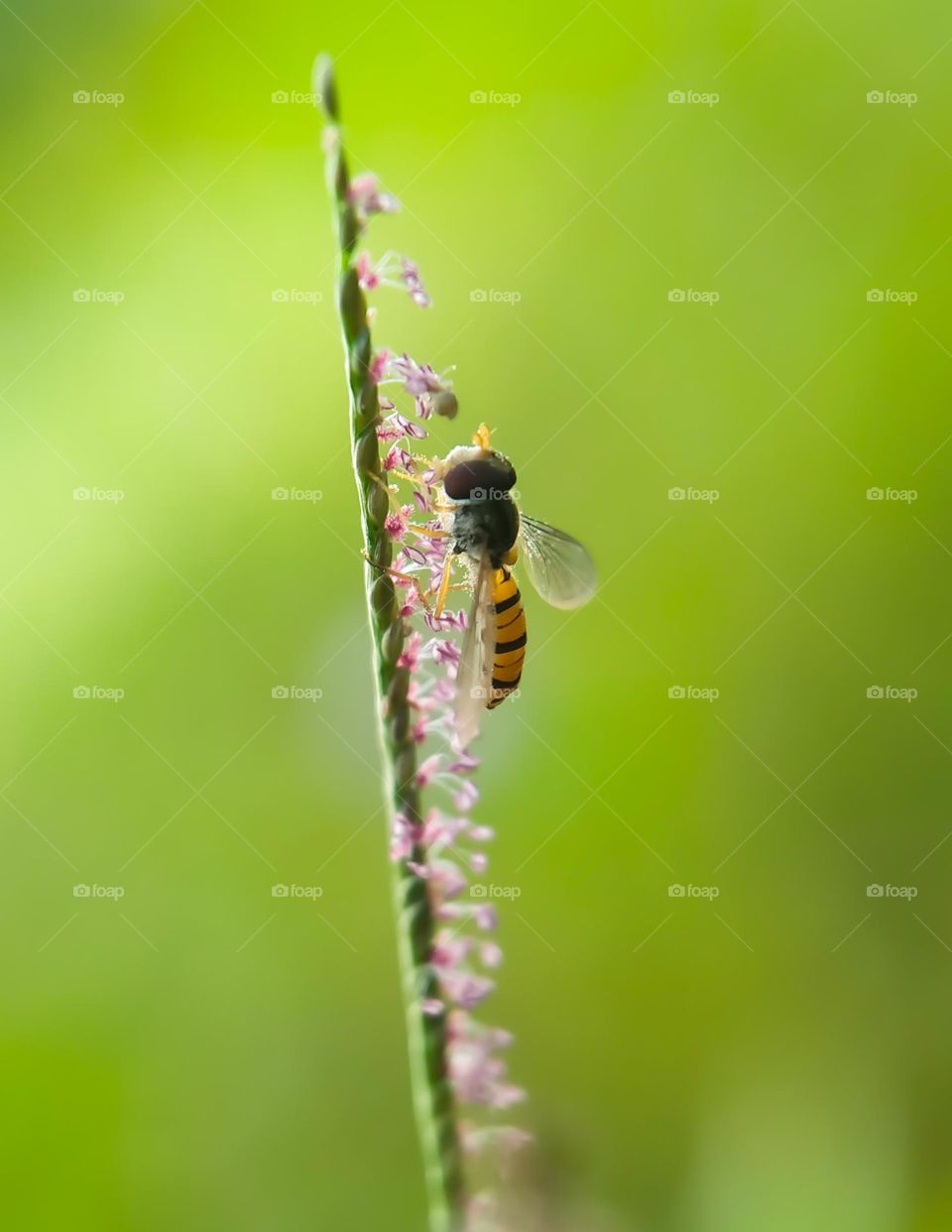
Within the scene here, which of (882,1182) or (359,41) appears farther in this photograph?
(359,41)

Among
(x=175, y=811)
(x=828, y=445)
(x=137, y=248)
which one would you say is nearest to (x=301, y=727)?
(x=175, y=811)

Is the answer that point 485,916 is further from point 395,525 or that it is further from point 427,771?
point 395,525

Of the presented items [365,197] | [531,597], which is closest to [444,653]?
[365,197]

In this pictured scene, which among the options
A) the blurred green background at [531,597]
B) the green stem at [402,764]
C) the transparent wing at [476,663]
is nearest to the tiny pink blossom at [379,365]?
the green stem at [402,764]

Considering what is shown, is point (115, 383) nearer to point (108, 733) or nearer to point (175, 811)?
point (108, 733)

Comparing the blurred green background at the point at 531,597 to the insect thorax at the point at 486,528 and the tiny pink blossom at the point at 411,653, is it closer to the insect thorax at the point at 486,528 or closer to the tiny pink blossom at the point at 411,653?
the insect thorax at the point at 486,528

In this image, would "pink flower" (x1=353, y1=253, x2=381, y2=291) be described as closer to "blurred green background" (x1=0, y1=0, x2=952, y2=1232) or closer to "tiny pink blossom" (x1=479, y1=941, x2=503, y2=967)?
"tiny pink blossom" (x1=479, y1=941, x2=503, y2=967)
